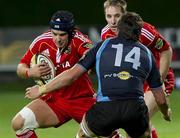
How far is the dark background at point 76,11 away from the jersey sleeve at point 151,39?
40.9 ft

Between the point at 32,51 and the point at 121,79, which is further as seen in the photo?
the point at 32,51

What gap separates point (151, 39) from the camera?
369 inches

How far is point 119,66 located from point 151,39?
190 cm

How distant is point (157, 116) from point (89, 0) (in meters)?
7.26

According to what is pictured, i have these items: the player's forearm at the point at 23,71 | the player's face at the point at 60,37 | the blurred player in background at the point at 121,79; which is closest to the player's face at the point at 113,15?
the player's face at the point at 60,37

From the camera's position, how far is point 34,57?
907 centimetres

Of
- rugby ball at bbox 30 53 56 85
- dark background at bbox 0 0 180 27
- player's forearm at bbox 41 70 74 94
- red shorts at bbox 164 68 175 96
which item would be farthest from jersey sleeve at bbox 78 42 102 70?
dark background at bbox 0 0 180 27

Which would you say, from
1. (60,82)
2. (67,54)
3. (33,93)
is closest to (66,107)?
(67,54)

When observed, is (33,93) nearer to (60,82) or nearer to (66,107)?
(60,82)

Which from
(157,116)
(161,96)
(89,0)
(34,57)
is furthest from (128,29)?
(89,0)

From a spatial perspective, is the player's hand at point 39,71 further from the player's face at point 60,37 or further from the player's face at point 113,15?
the player's face at point 113,15

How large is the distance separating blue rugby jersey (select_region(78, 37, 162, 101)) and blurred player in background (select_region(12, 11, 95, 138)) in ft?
4.05

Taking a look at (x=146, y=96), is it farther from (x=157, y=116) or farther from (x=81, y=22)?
(x=81, y=22)

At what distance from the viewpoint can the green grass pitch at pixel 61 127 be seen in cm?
1256
